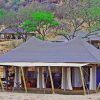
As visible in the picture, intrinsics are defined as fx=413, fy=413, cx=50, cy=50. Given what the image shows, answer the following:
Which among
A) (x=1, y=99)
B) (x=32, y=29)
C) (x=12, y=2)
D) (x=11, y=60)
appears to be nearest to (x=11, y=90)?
(x=11, y=60)

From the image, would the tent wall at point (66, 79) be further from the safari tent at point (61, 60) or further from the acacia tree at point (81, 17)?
the acacia tree at point (81, 17)

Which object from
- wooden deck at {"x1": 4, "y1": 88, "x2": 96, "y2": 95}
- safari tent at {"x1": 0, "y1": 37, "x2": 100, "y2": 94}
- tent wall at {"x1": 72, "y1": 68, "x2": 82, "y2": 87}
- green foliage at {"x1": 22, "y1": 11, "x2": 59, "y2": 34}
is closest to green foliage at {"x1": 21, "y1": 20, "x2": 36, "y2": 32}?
green foliage at {"x1": 22, "y1": 11, "x2": 59, "y2": 34}

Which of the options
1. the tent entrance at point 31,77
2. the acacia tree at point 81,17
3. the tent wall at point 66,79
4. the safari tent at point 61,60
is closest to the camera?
the safari tent at point 61,60

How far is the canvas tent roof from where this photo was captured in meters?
24.1

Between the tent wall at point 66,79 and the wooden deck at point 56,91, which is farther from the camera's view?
the tent wall at point 66,79

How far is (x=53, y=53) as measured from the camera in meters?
25.1

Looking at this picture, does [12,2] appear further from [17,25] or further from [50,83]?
[50,83]

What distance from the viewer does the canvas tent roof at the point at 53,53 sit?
24.1 m

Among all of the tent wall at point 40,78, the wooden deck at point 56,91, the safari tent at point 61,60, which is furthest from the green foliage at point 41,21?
the wooden deck at point 56,91

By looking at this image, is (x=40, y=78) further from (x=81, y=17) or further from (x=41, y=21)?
(x=41, y=21)

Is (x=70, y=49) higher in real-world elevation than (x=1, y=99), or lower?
higher

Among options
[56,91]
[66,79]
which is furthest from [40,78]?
[66,79]

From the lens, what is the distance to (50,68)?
960 inches

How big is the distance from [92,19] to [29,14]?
48.4 feet
